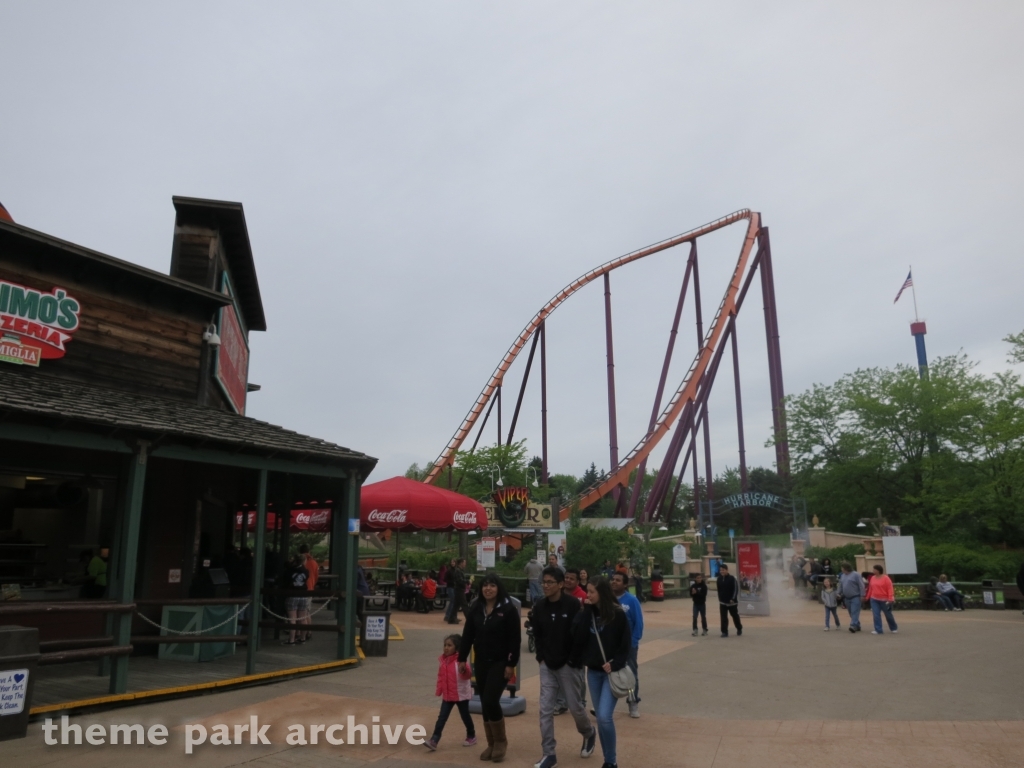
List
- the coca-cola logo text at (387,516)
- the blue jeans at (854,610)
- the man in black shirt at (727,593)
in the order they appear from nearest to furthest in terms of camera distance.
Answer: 1. the man in black shirt at (727,593)
2. the blue jeans at (854,610)
3. the coca-cola logo text at (387,516)

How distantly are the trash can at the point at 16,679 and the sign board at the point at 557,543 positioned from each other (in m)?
15.2

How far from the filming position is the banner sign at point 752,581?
18.3 m

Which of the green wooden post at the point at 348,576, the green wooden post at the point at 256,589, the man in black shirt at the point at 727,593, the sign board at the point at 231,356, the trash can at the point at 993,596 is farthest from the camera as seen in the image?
the trash can at the point at 993,596

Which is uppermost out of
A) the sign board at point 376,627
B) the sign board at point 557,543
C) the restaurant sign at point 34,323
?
the restaurant sign at point 34,323

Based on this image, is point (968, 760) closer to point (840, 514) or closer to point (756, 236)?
point (840, 514)

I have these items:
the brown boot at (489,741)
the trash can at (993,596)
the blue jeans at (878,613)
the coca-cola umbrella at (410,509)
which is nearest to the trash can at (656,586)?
the trash can at (993,596)

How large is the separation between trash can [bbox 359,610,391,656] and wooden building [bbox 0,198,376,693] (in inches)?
27.6

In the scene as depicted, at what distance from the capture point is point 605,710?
5203mm

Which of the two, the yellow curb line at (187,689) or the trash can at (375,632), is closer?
the yellow curb line at (187,689)

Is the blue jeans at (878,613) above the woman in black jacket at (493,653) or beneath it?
beneath

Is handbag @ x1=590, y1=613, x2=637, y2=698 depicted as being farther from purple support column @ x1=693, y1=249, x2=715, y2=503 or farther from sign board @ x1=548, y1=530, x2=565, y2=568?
purple support column @ x1=693, y1=249, x2=715, y2=503

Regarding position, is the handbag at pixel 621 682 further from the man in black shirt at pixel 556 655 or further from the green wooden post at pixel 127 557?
the green wooden post at pixel 127 557

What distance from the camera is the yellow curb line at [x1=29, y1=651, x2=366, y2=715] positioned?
6807mm

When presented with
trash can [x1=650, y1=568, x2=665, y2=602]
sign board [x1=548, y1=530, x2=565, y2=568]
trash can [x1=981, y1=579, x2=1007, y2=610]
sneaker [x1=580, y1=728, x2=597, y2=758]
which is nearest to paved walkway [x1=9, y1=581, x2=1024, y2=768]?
sneaker [x1=580, y1=728, x2=597, y2=758]
